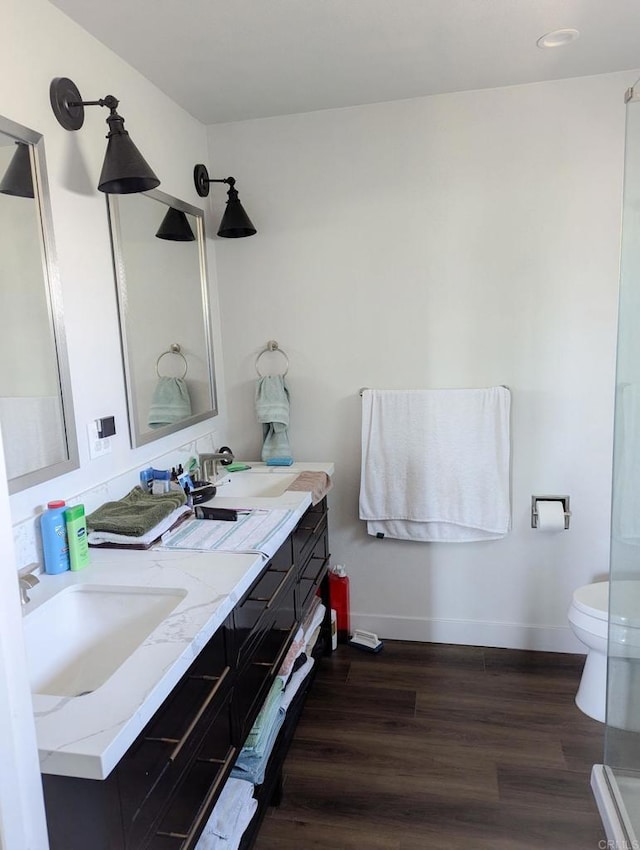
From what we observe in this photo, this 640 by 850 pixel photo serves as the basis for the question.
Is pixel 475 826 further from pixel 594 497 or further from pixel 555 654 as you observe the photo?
pixel 594 497

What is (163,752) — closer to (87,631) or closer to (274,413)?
(87,631)

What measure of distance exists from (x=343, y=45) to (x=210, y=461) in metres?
1.60

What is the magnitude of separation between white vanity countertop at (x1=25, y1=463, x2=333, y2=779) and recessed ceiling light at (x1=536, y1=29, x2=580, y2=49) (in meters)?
1.96

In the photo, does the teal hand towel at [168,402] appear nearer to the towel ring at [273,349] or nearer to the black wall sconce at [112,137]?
the towel ring at [273,349]

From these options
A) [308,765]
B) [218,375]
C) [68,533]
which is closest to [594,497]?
[308,765]

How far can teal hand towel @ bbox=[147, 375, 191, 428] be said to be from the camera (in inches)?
88.4

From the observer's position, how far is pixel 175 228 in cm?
242

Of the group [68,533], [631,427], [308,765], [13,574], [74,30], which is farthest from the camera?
[308,765]

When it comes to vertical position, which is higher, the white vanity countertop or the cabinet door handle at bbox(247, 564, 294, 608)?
the white vanity countertop

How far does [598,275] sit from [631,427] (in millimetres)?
895

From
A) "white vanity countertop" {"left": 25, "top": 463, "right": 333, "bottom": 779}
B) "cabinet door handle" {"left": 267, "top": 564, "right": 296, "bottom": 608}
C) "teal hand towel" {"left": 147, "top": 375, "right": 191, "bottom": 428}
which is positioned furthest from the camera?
"teal hand towel" {"left": 147, "top": 375, "right": 191, "bottom": 428}

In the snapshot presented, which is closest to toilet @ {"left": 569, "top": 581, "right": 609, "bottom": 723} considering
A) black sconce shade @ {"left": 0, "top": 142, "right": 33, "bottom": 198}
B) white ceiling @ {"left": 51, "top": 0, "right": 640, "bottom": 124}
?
white ceiling @ {"left": 51, "top": 0, "right": 640, "bottom": 124}

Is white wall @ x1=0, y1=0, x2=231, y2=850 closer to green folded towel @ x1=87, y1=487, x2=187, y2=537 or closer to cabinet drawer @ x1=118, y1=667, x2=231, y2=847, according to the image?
green folded towel @ x1=87, y1=487, x2=187, y2=537

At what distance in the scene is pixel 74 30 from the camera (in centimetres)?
177
